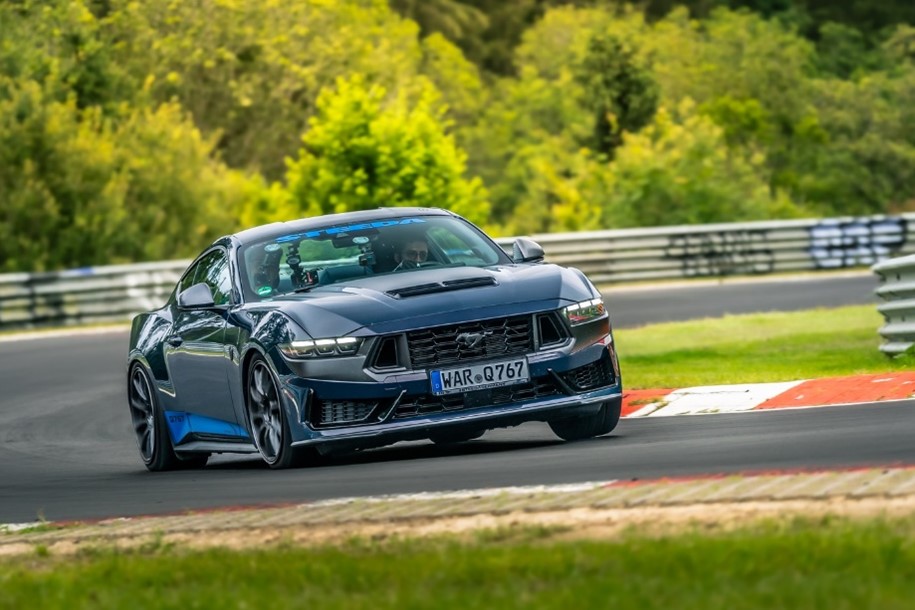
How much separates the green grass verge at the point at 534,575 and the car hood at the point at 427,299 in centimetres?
329

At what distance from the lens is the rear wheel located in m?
12.8

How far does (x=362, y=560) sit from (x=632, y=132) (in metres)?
48.9

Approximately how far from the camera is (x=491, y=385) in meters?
10.7

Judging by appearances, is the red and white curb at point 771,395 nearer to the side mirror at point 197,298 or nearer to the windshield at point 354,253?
the windshield at point 354,253

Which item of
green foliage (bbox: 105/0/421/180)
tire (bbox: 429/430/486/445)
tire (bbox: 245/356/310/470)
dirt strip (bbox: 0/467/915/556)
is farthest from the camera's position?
green foliage (bbox: 105/0/421/180)

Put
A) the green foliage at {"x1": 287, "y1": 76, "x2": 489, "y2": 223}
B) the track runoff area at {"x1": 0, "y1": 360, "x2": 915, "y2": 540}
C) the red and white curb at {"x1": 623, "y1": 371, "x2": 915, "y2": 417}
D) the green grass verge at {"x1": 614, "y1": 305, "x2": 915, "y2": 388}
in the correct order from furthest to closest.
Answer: the green foliage at {"x1": 287, "y1": 76, "x2": 489, "y2": 223} → the green grass verge at {"x1": 614, "y1": 305, "x2": 915, "y2": 388} → the red and white curb at {"x1": 623, "y1": 371, "x2": 915, "y2": 417} → the track runoff area at {"x1": 0, "y1": 360, "x2": 915, "y2": 540}

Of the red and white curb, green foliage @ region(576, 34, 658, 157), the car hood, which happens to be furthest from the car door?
green foliage @ region(576, 34, 658, 157)

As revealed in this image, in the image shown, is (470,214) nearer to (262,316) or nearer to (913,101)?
(262,316)

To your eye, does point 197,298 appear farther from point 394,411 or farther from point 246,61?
point 246,61

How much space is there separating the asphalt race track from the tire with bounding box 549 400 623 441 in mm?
101

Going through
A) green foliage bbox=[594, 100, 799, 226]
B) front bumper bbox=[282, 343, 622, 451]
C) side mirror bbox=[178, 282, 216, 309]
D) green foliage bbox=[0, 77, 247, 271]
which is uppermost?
side mirror bbox=[178, 282, 216, 309]

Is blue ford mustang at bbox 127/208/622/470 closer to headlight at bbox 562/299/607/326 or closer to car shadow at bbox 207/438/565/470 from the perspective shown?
headlight at bbox 562/299/607/326

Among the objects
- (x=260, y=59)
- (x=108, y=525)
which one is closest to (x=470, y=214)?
(x=260, y=59)

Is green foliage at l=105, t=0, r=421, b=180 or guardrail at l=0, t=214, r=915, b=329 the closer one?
guardrail at l=0, t=214, r=915, b=329
